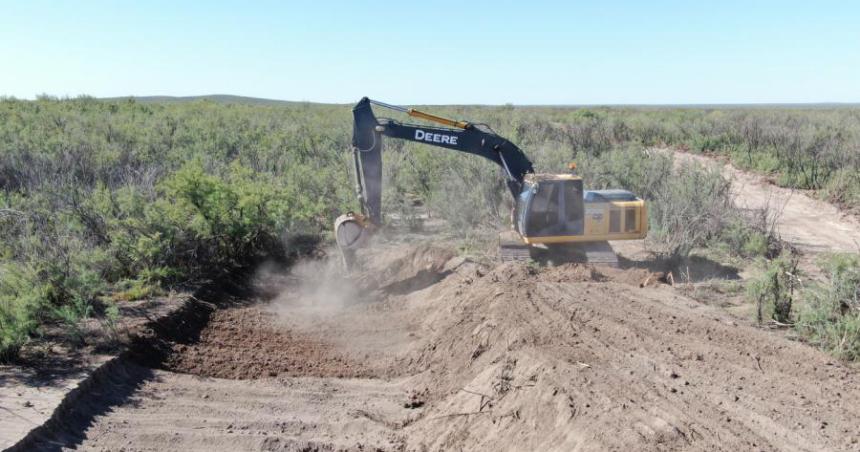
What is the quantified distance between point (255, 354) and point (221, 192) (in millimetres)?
3725

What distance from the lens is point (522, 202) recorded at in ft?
39.1

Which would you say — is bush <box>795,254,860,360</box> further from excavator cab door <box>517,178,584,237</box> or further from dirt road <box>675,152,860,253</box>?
dirt road <box>675,152,860,253</box>

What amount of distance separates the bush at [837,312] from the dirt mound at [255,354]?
5633 millimetres

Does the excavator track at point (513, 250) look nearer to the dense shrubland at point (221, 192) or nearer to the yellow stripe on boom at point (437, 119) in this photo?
the yellow stripe on boom at point (437, 119)

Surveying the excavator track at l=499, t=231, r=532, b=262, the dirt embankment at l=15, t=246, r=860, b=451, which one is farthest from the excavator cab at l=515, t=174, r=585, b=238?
the dirt embankment at l=15, t=246, r=860, b=451

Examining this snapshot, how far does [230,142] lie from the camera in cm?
2200

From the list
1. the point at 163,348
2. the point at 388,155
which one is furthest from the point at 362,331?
the point at 388,155

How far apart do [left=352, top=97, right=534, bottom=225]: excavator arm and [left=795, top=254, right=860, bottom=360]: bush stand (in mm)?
5612

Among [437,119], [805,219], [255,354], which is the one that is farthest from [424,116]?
[805,219]

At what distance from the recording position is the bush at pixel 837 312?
7.46 meters

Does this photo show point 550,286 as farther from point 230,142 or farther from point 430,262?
point 230,142

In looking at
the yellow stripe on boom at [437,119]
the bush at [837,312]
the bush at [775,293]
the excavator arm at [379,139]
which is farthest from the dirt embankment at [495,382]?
the yellow stripe on boom at [437,119]

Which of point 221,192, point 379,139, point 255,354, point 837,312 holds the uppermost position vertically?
point 379,139

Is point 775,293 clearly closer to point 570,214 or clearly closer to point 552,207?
point 570,214
